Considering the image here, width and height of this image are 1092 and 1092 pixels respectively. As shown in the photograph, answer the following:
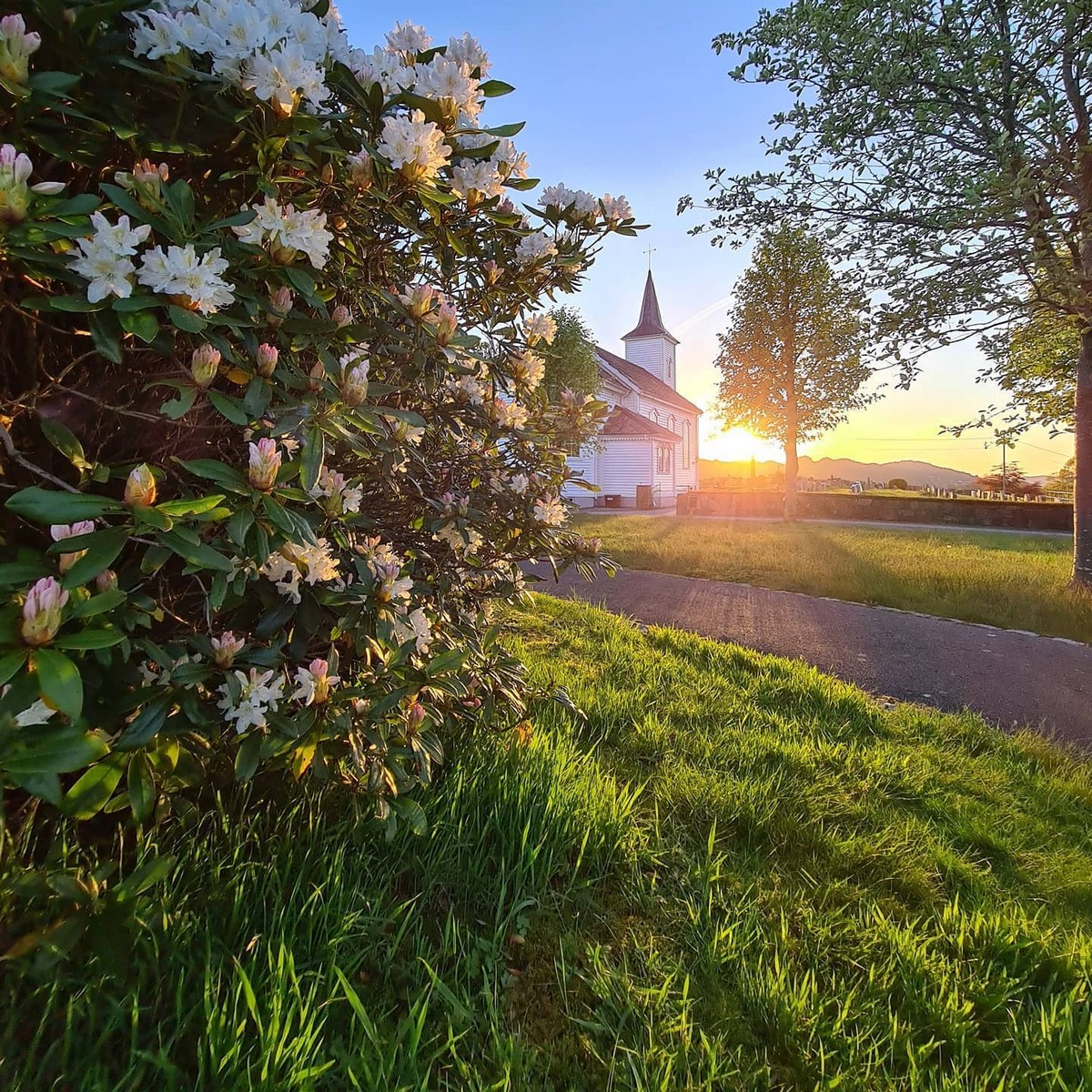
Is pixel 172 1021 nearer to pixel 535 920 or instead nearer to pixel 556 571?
pixel 535 920

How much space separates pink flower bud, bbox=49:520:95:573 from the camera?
960mm

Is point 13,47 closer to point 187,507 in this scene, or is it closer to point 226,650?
point 187,507

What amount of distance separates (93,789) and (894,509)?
73.0 ft

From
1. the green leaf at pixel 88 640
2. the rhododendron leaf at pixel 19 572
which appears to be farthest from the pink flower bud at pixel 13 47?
the green leaf at pixel 88 640

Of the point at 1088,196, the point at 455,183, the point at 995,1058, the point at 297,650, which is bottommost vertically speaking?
the point at 995,1058

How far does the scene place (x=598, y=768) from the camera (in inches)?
97.7

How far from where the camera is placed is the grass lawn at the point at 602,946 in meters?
1.18

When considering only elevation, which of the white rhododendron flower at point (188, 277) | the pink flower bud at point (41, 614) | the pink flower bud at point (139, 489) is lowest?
the pink flower bud at point (41, 614)

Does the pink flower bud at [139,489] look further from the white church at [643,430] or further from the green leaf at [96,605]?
the white church at [643,430]

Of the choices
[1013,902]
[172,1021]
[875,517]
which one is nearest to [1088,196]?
[1013,902]

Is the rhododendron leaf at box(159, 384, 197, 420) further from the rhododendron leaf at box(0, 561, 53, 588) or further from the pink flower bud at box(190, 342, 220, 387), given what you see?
the rhododendron leaf at box(0, 561, 53, 588)

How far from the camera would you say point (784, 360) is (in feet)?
60.1

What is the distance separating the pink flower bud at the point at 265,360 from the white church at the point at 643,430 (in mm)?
22192

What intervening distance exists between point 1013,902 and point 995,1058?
73cm
